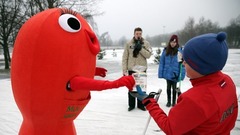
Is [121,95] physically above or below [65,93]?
below

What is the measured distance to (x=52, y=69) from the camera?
7.40 feet

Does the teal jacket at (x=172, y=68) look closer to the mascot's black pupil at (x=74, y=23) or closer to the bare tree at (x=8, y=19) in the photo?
the mascot's black pupil at (x=74, y=23)

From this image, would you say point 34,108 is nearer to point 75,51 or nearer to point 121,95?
point 75,51

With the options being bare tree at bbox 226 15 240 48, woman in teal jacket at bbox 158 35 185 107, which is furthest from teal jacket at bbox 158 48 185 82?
bare tree at bbox 226 15 240 48

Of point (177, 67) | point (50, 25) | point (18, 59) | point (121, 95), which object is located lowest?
point (121, 95)

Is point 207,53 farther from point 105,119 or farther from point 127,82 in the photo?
point 105,119

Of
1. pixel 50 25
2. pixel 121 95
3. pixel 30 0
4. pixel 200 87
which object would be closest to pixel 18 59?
pixel 50 25

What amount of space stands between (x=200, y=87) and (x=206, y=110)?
7.3 inches

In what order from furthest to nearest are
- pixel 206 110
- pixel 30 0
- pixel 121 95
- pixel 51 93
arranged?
1. pixel 30 0
2. pixel 121 95
3. pixel 51 93
4. pixel 206 110

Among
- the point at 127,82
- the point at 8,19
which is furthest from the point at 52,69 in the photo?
the point at 8,19

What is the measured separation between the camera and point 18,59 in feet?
7.86

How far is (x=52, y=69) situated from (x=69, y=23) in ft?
1.61

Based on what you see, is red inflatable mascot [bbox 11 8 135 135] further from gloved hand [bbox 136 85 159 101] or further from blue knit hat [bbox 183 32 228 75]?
blue knit hat [bbox 183 32 228 75]

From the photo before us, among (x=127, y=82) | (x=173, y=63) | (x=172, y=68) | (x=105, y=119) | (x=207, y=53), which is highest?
(x=207, y=53)
